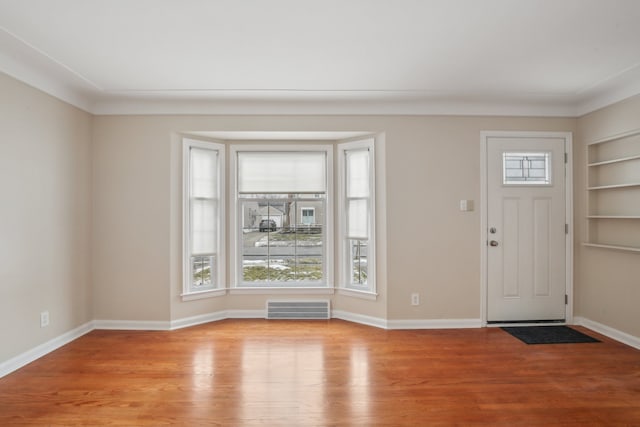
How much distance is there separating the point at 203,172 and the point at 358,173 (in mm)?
1909

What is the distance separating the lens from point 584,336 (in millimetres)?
3764

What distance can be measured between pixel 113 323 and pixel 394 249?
11.0 feet

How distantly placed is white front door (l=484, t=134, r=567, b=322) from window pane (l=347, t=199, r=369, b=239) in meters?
1.42

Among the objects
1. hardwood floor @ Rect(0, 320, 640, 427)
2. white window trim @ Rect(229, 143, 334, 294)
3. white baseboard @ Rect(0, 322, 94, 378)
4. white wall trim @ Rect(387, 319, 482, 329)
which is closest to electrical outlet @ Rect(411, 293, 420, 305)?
white wall trim @ Rect(387, 319, 482, 329)

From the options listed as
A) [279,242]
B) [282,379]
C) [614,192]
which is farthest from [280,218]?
[614,192]

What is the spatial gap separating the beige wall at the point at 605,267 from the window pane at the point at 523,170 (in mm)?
363

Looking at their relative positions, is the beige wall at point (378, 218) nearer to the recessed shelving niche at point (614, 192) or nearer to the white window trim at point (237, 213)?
the recessed shelving niche at point (614, 192)

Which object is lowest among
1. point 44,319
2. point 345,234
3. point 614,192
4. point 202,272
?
point 44,319

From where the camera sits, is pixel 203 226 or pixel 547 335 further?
pixel 203 226

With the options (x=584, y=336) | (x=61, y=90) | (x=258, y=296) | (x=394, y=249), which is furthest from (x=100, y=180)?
(x=584, y=336)

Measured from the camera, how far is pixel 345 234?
443 cm

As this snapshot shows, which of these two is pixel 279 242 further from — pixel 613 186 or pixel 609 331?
pixel 609 331

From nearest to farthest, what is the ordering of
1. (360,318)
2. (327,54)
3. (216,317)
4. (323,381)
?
(323,381), (327,54), (360,318), (216,317)

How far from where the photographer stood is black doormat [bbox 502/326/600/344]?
12.0 feet
